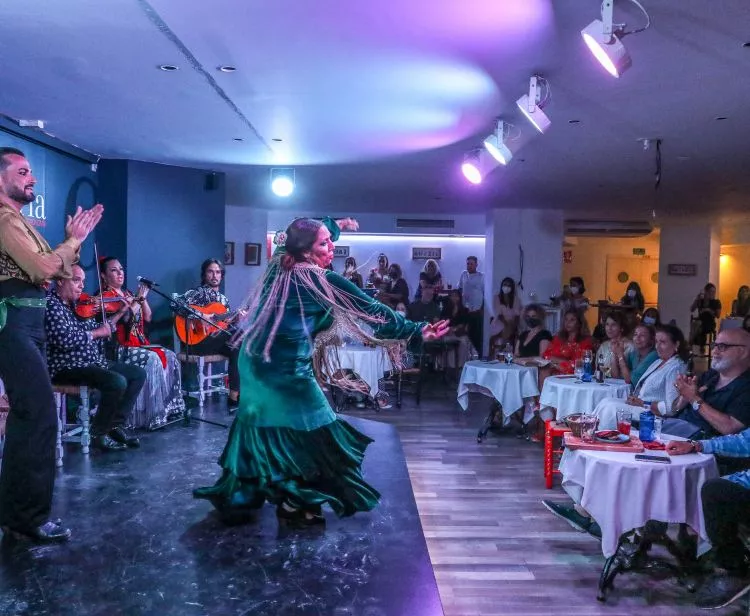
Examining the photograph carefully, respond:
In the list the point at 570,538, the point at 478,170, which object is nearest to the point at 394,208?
the point at 478,170

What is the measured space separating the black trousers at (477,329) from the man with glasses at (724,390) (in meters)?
7.57

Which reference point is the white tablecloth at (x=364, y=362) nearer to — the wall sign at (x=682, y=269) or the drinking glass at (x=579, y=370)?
the drinking glass at (x=579, y=370)

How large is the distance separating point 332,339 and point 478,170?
12.0 feet

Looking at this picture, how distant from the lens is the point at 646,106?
14.9 ft

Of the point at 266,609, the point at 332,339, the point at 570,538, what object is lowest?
the point at 570,538

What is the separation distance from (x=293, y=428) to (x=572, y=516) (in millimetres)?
1993

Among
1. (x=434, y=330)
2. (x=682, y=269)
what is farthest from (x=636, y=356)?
(x=682, y=269)

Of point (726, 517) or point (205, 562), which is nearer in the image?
point (205, 562)

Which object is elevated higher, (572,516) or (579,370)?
(579,370)

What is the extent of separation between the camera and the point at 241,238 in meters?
12.1

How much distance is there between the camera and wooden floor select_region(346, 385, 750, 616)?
9.97 ft

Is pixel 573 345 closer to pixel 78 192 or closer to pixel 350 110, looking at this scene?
pixel 350 110

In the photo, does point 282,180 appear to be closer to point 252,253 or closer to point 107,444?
point 107,444

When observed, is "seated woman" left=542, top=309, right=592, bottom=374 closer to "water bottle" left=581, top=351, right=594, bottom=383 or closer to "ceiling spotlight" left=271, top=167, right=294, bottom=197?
"water bottle" left=581, top=351, right=594, bottom=383
